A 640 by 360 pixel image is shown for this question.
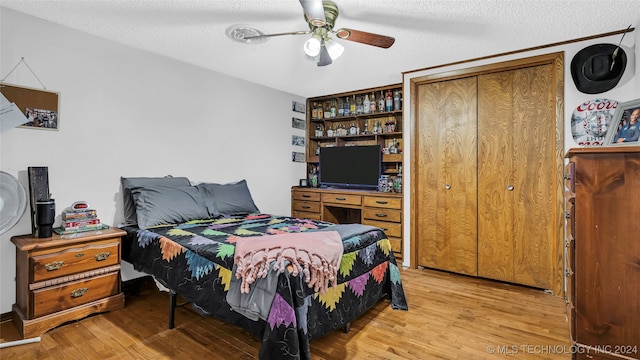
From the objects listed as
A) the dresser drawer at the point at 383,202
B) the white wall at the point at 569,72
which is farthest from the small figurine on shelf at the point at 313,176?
the white wall at the point at 569,72

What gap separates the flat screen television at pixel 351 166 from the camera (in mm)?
4195

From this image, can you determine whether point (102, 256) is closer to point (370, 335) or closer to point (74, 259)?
point (74, 259)

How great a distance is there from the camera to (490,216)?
3186mm

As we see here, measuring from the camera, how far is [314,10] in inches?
67.6

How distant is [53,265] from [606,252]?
3375mm

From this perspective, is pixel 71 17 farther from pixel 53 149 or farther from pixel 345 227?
pixel 345 227

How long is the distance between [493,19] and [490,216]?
1.87 meters

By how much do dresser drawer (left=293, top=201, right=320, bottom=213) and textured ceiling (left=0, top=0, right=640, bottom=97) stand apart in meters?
2.03

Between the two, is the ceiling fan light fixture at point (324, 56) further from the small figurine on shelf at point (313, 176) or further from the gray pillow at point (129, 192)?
the small figurine on shelf at point (313, 176)

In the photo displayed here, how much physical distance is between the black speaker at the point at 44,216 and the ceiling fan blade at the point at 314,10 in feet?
7.36

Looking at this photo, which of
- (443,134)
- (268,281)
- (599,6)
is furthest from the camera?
(443,134)

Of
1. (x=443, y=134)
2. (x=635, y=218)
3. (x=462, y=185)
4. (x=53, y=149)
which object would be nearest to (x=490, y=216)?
(x=462, y=185)

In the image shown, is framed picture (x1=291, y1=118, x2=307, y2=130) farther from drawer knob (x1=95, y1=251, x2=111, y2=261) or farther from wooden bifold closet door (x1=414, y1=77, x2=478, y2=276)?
drawer knob (x1=95, y1=251, x2=111, y2=261)

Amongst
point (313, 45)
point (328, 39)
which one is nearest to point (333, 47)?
point (328, 39)
